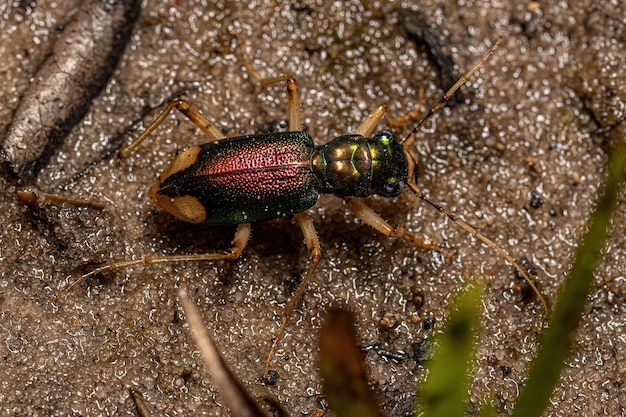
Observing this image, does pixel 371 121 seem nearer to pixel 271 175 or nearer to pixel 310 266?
pixel 271 175

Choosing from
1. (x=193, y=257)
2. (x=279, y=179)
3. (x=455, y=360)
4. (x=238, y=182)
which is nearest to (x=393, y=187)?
(x=279, y=179)

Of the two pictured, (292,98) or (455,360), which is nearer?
(455,360)

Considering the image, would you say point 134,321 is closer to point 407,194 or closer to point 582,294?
point 407,194

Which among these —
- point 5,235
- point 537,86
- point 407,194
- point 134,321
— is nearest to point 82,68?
point 5,235

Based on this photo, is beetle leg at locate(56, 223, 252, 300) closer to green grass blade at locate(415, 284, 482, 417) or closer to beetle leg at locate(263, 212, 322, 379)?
beetle leg at locate(263, 212, 322, 379)

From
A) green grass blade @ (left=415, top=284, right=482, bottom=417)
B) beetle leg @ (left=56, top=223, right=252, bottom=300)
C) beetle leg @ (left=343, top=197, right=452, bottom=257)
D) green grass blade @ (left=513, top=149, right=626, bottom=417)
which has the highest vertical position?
green grass blade @ (left=513, top=149, right=626, bottom=417)

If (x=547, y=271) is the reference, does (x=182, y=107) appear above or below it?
above

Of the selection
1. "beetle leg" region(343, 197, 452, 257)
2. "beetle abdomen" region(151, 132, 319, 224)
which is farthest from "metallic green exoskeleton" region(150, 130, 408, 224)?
"beetle leg" region(343, 197, 452, 257)
